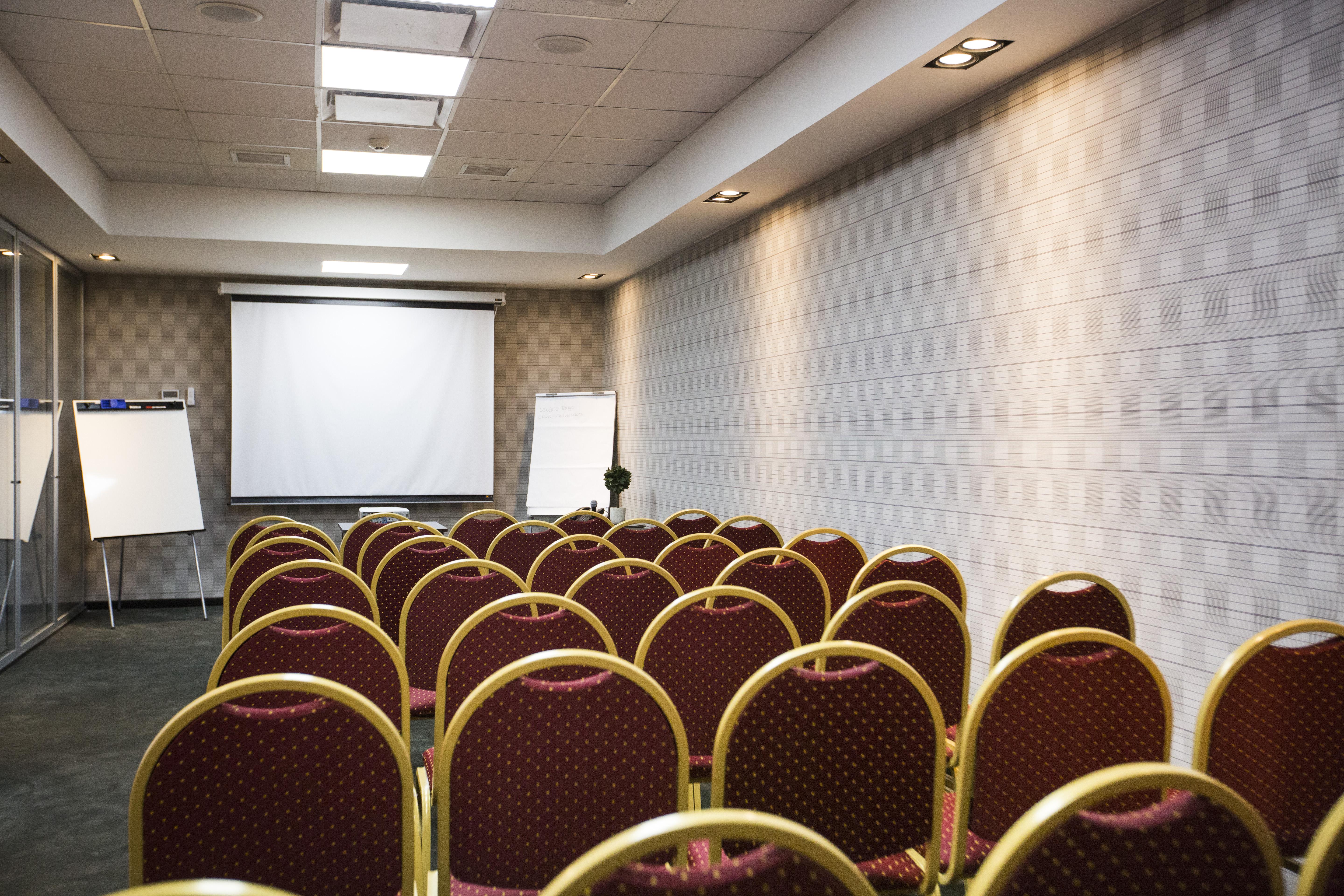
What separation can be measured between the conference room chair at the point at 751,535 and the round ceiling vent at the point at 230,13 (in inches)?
124

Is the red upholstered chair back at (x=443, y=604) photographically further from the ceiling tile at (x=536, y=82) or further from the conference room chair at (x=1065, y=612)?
the ceiling tile at (x=536, y=82)

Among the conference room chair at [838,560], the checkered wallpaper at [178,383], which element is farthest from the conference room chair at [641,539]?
the checkered wallpaper at [178,383]

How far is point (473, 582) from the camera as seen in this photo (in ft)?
11.1

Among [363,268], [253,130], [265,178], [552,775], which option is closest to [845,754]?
[552,775]

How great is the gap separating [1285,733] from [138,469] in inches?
346

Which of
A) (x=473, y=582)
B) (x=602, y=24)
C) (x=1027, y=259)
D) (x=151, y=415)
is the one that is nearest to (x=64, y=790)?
(x=473, y=582)

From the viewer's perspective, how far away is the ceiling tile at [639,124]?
5750mm

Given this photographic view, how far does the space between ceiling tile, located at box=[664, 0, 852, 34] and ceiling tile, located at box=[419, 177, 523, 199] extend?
3190mm

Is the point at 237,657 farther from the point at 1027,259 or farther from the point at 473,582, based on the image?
the point at 1027,259

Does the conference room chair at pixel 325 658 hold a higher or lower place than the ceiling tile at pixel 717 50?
lower

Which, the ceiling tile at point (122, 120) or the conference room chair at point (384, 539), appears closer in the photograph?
the conference room chair at point (384, 539)

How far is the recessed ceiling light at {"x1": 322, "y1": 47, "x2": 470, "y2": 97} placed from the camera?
4879mm

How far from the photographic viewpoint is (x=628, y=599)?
3377 mm

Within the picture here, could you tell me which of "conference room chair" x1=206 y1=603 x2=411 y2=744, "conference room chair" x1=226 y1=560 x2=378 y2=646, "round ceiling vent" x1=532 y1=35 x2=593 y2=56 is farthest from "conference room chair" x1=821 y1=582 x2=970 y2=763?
"round ceiling vent" x1=532 y1=35 x2=593 y2=56
